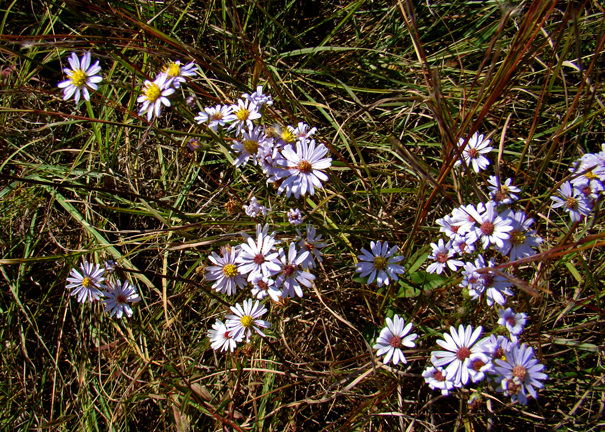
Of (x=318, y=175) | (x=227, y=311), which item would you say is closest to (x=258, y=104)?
(x=318, y=175)

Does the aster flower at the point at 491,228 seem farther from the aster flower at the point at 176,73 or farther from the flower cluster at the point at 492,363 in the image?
the aster flower at the point at 176,73

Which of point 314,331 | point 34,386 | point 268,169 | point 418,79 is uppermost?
point 418,79

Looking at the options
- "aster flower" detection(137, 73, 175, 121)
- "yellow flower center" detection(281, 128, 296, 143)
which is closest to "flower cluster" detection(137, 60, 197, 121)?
"aster flower" detection(137, 73, 175, 121)

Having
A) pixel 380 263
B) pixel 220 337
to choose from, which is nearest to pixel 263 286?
pixel 220 337

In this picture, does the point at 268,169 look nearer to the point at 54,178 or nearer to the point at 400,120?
the point at 400,120

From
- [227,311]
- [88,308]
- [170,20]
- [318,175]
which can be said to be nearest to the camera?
[318,175]

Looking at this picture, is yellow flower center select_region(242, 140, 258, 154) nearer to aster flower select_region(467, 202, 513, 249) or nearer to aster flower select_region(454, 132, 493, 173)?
aster flower select_region(467, 202, 513, 249)
